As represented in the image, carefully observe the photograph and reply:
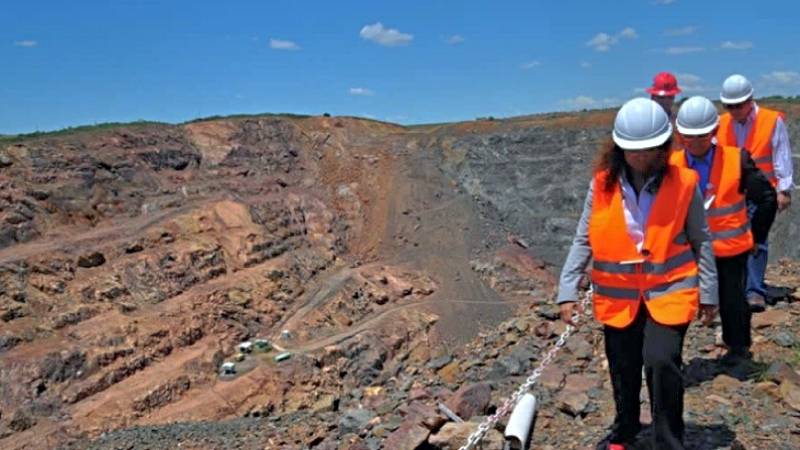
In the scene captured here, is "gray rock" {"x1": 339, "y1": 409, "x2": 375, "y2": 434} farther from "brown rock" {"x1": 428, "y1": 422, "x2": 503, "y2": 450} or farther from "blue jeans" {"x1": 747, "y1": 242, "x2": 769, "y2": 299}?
"blue jeans" {"x1": 747, "y1": 242, "x2": 769, "y2": 299}

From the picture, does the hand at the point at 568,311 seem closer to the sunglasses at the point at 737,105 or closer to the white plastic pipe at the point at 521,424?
the white plastic pipe at the point at 521,424

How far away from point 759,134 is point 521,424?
9.24 ft

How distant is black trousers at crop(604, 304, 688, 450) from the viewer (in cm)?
333

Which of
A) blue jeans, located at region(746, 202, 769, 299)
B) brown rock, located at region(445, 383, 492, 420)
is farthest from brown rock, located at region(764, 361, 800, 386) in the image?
brown rock, located at region(445, 383, 492, 420)

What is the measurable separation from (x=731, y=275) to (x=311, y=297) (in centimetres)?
1401

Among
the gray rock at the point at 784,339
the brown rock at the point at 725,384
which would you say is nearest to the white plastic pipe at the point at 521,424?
the brown rock at the point at 725,384

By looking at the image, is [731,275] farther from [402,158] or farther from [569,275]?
[402,158]

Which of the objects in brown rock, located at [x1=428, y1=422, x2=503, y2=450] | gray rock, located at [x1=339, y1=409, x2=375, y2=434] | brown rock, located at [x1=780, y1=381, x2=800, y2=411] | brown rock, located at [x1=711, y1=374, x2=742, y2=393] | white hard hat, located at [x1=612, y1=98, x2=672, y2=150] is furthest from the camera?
gray rock, located at [x1=339, y1=409, x2=375, y2=434]

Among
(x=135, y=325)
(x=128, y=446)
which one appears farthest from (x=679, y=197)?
(x=135, y=325)

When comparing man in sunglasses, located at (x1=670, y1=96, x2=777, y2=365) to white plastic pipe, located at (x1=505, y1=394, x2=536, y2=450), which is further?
white plastic pipe, located at (x1=505, y1=394, x2=536, y2=450)

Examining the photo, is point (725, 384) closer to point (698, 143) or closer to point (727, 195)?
point (727, 195)

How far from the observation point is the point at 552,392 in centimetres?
558

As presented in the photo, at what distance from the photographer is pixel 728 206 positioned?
15.1ft

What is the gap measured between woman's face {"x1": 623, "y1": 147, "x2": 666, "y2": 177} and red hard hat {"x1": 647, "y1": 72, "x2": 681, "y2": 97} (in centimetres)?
263
